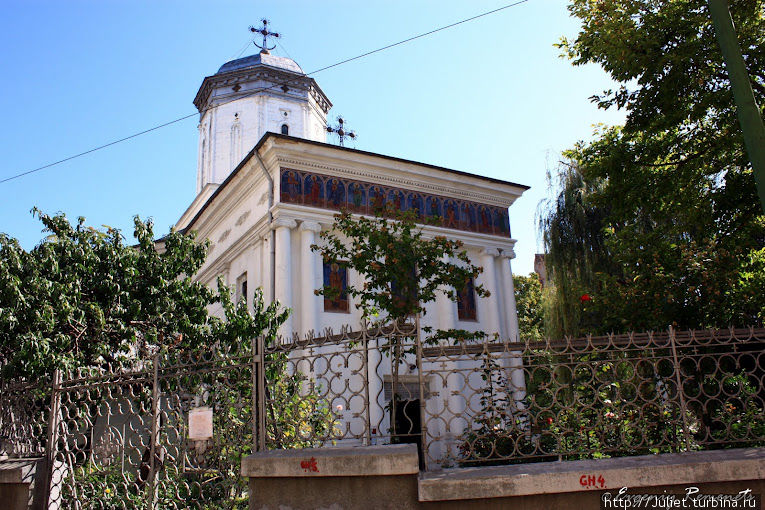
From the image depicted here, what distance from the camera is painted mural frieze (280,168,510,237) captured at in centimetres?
1584

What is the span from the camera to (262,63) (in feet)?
81.3

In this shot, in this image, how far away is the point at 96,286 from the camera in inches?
360

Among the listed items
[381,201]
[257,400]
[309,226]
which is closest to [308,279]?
[309,226]

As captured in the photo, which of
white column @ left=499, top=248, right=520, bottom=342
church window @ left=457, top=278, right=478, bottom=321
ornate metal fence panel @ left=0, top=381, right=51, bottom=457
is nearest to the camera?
ornate metal fence panel @ left=0, top=381, right=51, bottom=457

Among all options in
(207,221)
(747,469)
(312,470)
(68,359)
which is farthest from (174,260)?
(207,221)

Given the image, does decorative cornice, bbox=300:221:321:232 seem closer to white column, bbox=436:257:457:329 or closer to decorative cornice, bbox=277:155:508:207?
decorative cornice, bbox=277:155:508:207

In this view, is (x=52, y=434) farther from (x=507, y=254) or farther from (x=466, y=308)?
(x=507, y=254)

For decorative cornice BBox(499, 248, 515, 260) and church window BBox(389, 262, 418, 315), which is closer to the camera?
church window BBox(389, 262, 418, 315)

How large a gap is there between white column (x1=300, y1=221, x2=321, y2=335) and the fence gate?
299 inches

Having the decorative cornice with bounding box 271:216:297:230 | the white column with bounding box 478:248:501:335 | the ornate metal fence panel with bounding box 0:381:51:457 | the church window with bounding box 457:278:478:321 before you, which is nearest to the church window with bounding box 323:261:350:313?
the decorative cornice with bounding box 271:216:297:230

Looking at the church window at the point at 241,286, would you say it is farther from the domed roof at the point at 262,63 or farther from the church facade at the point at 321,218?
the domed roof at the point at 262,63

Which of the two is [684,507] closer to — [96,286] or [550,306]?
[96,286]

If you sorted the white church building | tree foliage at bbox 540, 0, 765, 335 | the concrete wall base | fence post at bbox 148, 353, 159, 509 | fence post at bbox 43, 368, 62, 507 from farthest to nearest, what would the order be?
1. the white church building
2. tree foliage at bbox 540, 0, 765, 335
3. fence post at bbox 43, 368, 62, 507
4. fence post at bbox 148, 353, 159, 509
5. the concrete wall base

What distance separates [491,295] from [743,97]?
13711mm
